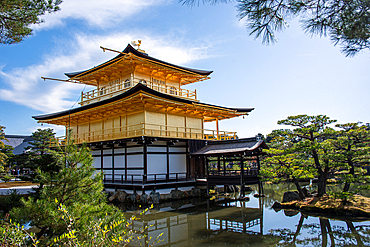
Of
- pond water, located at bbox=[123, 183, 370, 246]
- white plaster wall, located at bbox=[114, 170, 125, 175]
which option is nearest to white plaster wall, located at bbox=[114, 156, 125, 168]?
white plaster wall, located at bbox=[114, 170, 125, 175]

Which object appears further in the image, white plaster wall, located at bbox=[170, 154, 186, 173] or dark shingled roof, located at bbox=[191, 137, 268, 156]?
white plaster wall, located at bbox=[170, 154, 186, 173]

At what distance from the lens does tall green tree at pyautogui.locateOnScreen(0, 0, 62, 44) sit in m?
6.79

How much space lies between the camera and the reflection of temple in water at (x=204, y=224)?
29.2ft

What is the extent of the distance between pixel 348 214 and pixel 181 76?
16017 millimetres

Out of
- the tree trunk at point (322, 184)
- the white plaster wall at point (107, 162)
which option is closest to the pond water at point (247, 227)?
the tree trunk at point (322, 184)

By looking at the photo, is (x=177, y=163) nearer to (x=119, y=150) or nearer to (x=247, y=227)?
(x=119, y=150)

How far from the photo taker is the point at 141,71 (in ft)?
67.0

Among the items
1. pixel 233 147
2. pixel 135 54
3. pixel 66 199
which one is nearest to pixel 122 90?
pixel 135 54

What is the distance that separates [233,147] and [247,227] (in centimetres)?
678

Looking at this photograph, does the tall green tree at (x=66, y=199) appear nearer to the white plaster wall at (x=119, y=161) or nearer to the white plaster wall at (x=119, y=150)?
the white plaster wall at (x=119, y=161)

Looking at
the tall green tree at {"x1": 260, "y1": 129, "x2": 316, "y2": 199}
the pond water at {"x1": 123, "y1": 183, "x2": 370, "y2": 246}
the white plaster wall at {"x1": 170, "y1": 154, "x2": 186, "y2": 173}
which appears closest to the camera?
the pond water at {"x1": 123, "y1": 183, "x2": 370, "y2": 246}

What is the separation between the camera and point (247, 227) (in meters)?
10.2

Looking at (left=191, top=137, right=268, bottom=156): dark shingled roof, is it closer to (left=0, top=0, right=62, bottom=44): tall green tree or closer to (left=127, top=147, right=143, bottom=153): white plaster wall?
(left=127, top=147, right=143, bottom=153): white plaster wall

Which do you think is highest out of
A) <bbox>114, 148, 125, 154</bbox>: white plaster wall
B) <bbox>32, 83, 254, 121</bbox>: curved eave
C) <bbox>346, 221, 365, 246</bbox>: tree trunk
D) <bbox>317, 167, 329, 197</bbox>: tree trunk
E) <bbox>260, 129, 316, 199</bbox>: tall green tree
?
<bbox>32, 83, 254, 121</bbox>: curved eave
